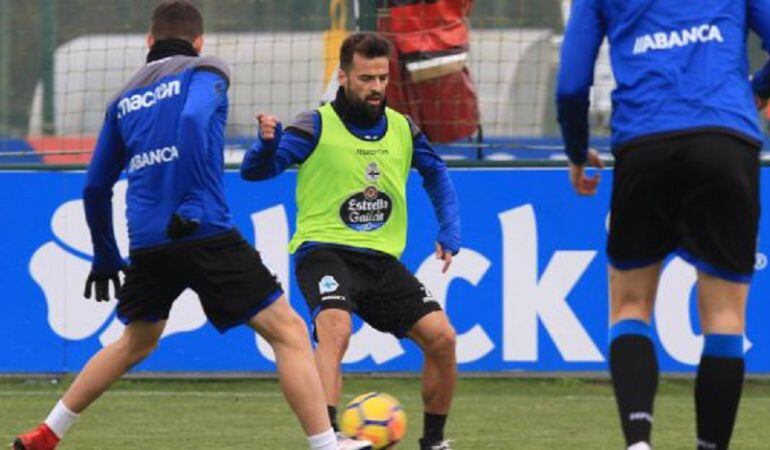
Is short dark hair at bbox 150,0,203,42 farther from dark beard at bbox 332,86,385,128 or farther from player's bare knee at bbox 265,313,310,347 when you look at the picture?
dark beard at bbox 332,86,385,128

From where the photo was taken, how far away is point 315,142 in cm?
837

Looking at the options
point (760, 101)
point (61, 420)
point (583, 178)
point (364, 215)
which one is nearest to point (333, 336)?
point (364, 215)

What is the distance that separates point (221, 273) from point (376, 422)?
1.18 metres

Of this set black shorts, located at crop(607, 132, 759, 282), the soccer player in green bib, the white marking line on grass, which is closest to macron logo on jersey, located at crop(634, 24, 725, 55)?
black shorts, located at crop(607, 132, 759, 282)

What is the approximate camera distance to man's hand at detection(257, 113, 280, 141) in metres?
7.53

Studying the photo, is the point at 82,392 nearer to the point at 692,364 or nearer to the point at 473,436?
the point at 473,436

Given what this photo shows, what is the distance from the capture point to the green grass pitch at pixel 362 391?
8.66 m

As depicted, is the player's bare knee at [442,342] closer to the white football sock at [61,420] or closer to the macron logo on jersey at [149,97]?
the white football sock at [61,420]

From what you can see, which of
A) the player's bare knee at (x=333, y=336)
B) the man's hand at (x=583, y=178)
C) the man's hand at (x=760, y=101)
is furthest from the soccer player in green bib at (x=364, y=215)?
the man's hand at (x=760, y=101)

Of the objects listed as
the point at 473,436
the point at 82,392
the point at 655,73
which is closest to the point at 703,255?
the point at 655,73

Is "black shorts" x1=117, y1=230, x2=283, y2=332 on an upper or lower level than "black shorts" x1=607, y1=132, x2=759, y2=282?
lower

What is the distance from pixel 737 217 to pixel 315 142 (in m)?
2.93

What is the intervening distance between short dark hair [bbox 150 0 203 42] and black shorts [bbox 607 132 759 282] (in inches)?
81.1

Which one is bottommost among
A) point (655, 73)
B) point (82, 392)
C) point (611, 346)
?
point (82, 392)
